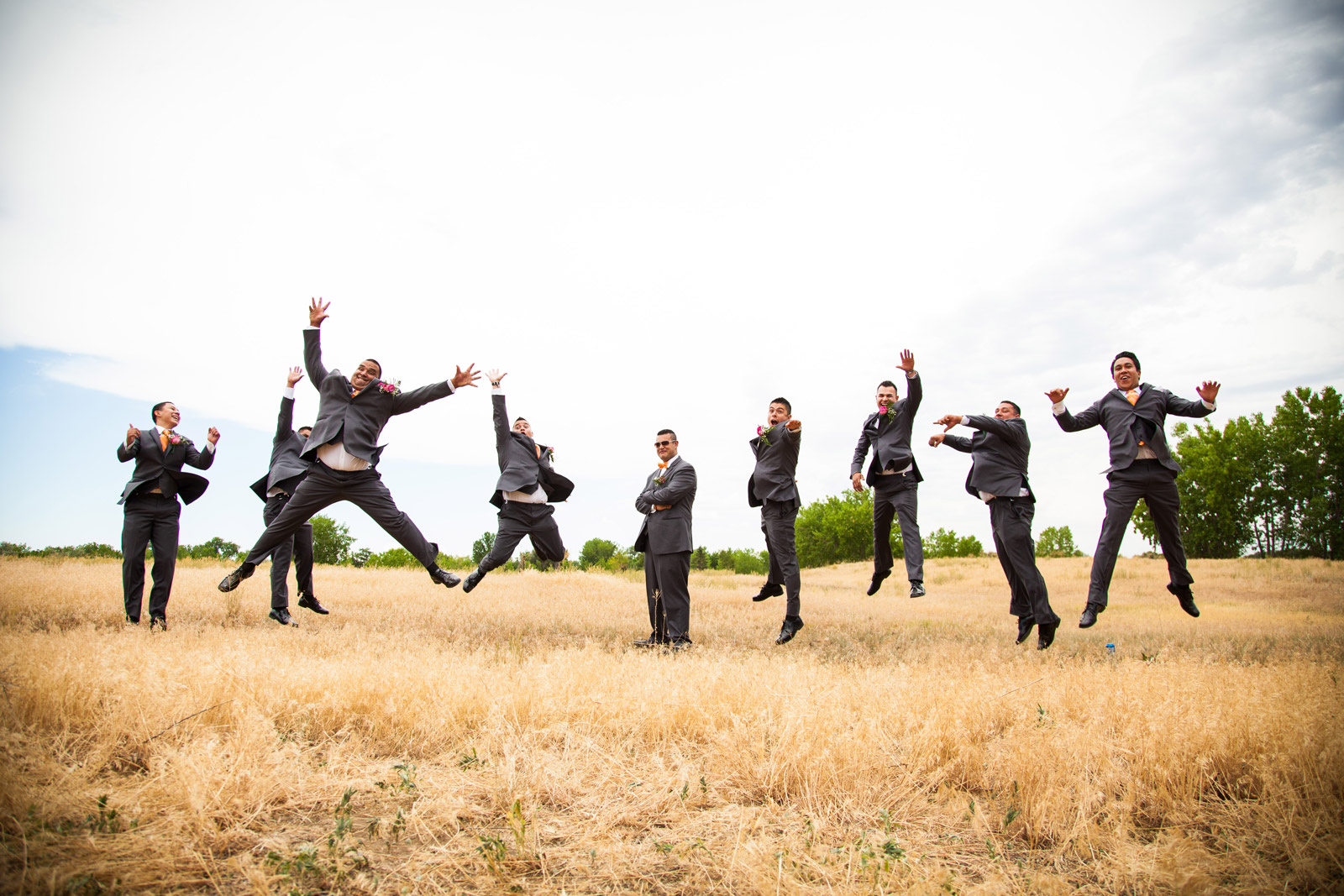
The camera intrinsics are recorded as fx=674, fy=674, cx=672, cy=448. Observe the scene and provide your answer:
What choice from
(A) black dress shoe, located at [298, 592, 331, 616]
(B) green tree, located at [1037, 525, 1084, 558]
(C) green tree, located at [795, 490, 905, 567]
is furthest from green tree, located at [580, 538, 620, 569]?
(A) black dress shoe, located at [298, 592, 331, 616]

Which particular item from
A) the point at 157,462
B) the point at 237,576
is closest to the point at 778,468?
the point at 237,576

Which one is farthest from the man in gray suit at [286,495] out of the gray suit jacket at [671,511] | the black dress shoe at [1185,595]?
the black dress shoe at [1185,595]

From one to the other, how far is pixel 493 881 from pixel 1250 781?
4.37 metres

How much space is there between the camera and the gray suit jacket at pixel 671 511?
8705mm

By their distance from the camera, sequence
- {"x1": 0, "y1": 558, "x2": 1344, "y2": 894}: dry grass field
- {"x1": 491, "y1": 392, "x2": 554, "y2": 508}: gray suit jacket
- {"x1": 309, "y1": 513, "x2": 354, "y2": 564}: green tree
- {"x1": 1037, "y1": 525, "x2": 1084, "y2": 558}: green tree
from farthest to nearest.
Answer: {"x1": 1037, "y1": 525, "x2": 1084, "y2": 558}: green tree
{"x1": 309, "y1": 513, "x2": 354, "y2": 564}: green tree
{"x1": 491, "y1": 392, "x2": 554, "y2": 508}: gray suit jacket
{"x1": 0, "y1": 558, "x2": 1344, "y2": 894}: dry grass field

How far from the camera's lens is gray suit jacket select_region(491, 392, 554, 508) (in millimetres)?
10859

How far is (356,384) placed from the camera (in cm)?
852

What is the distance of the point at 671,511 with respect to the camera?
888 centimetres

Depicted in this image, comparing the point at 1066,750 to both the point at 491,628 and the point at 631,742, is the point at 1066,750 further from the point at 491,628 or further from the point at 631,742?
the point at 491,628

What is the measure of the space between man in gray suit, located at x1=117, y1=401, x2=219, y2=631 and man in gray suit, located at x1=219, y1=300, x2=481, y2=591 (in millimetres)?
1407

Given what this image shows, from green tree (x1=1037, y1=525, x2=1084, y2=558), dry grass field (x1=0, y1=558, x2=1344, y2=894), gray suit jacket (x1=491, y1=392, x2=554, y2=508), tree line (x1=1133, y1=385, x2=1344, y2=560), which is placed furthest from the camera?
green tree (x1=1037, y1=525, x2=1084, y2=558)

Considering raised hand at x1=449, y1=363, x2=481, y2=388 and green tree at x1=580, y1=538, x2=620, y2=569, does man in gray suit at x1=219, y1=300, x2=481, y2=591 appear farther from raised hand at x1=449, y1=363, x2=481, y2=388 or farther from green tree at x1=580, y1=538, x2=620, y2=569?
green tree at x1=580, y1=538, x2=620, y2=569

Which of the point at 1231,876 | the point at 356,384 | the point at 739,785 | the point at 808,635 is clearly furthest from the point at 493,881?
the point at 808,635

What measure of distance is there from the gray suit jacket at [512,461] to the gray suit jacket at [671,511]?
2.74 metres
